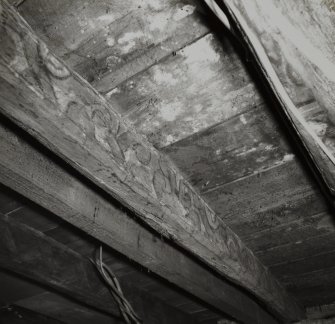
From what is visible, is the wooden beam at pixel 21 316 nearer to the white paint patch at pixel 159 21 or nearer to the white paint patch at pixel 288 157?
the white paint patch at pixel 288 157

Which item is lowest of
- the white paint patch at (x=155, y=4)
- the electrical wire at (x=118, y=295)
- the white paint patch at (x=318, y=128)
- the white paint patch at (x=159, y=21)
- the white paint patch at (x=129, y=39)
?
the electrical wire at (x=118, y=295)

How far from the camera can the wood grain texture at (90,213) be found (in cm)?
109

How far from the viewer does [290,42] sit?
704mm

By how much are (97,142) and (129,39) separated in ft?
1.12

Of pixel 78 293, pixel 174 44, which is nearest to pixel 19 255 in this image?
pixel 78 293

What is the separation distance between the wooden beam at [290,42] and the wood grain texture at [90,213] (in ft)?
2.70

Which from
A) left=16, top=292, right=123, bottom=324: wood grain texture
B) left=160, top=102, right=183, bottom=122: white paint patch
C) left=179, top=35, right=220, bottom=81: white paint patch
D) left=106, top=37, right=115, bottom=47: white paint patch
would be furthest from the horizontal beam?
left=179, top=35, right=220, bottom=81: white paint patch

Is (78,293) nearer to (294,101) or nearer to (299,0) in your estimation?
(294,101)

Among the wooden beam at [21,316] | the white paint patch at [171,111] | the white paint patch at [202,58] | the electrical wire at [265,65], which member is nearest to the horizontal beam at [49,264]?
the wooden beam at [21,316]

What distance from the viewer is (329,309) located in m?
3.00

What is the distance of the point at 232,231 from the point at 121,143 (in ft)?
3.67

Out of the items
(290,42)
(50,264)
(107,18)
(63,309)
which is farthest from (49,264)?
(290,42)

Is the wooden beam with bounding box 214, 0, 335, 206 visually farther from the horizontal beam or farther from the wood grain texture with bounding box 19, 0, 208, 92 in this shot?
the horizontal beam

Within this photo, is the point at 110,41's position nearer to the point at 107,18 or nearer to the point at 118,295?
the point at 107,18
